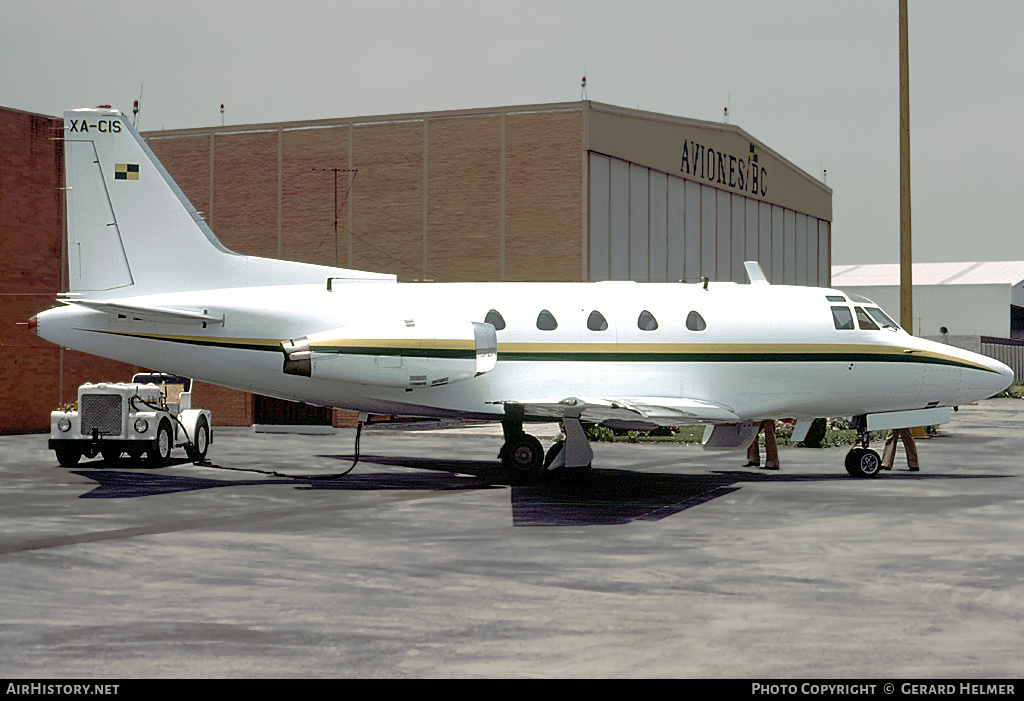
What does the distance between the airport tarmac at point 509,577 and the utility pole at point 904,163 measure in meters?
12.8

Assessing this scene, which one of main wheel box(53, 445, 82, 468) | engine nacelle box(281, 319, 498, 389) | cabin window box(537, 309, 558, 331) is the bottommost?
main wheel box(53, 445, 82, 468)

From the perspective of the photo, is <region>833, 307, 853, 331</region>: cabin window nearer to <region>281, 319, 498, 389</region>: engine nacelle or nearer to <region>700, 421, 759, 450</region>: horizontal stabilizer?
<region>700, 421, 759, 450</region>: horizontal stabilizer

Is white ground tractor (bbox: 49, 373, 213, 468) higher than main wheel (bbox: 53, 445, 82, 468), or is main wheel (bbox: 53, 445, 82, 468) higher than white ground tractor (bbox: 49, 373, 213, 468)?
white ground tractor (bbox: 49, 373, 213, 468)

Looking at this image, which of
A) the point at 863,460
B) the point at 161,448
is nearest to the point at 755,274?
the point at 863,460

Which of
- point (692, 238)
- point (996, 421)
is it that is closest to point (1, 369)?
point (692, 238)

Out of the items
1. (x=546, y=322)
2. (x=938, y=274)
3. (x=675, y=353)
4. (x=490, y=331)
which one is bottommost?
(x=675, y=353)

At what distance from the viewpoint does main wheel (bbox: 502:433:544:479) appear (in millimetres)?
21266

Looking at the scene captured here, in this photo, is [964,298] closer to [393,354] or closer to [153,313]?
[393,354]

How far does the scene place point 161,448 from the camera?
24.0 m

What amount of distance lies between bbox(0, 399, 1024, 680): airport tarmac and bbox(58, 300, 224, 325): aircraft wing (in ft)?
10.4

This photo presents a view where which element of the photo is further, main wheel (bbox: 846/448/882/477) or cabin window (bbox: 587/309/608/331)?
main wheel (bbox: 846/448/882/477)

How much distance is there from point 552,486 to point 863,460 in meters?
6.60

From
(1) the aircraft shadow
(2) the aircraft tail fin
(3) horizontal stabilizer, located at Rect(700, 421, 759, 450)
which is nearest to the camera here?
(1) the aircraft shadow

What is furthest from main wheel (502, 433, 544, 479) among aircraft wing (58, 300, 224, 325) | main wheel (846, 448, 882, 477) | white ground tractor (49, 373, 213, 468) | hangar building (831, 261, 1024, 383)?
hangar building (831, 261, 1024, 383)
